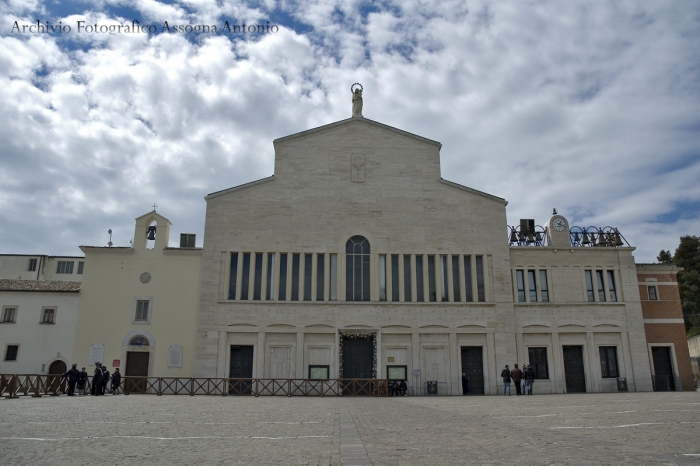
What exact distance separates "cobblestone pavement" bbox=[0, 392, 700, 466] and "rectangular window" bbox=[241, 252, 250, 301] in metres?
17.2

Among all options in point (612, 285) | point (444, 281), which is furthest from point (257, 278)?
point (612, 285)

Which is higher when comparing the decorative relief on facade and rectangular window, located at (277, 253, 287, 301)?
the decorative relief on facade

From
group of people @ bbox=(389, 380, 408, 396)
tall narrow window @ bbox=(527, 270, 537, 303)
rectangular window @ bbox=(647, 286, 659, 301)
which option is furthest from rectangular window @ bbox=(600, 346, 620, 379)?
group of people @ bbox=(389, 380, 408, 396)

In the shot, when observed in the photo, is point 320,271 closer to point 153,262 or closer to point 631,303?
Answer: point 153,262

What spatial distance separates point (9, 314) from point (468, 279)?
28.0 metres

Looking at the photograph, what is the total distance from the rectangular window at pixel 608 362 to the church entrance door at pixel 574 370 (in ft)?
4.21

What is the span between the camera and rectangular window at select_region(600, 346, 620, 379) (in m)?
32.7

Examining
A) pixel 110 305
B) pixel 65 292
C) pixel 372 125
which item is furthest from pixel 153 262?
pixel 372 125

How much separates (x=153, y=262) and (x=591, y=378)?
88.7ft

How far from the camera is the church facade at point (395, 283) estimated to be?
31.6 m

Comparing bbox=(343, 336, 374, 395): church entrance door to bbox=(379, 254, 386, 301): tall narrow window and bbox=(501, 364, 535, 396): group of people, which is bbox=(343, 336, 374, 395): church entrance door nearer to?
bbox=(379, 254, 386, 301): tall narrow window

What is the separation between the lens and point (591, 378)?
32.2 m

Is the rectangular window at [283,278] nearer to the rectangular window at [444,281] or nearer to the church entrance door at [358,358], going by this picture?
the church entrance door at [358,358]

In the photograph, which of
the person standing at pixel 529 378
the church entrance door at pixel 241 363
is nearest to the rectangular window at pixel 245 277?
the church entrance door at pixel 241 363
